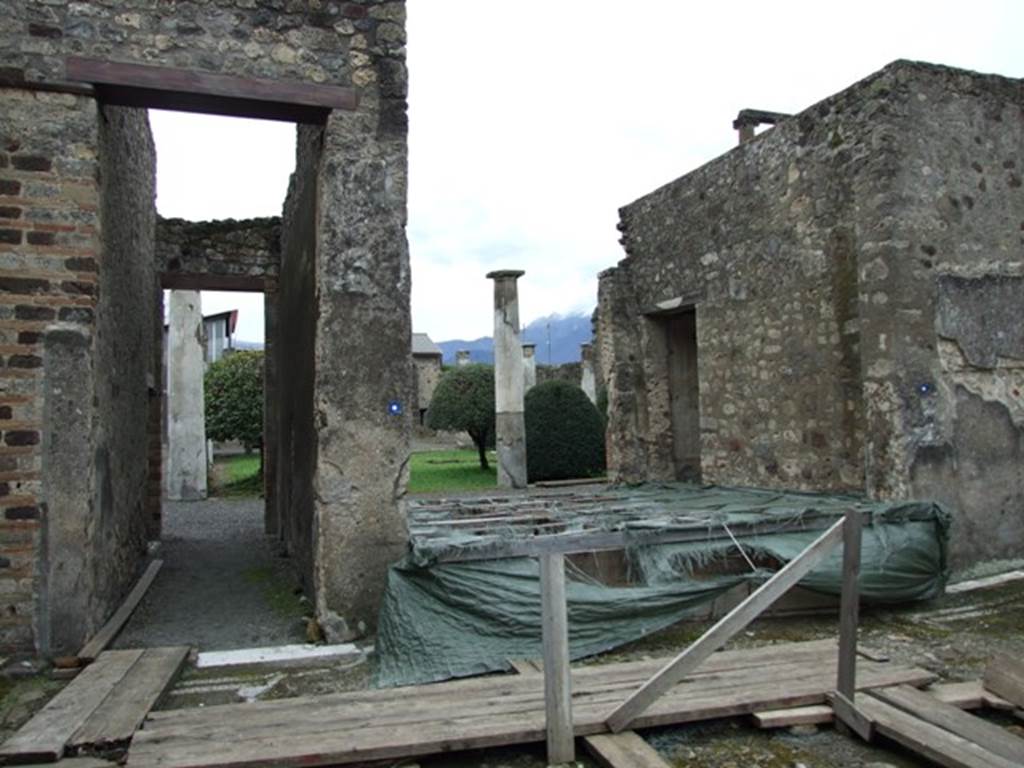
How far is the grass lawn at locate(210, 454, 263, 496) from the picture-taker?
60.2 feet

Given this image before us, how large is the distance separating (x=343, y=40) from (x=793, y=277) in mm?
4791

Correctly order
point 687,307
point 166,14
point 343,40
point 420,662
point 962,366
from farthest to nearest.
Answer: point 687,307 < point 962,366 < point 343,40 < point 166,14 < point 420,662

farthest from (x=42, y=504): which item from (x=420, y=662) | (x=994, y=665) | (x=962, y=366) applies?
(x=962, y=366)

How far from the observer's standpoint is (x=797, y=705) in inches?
162

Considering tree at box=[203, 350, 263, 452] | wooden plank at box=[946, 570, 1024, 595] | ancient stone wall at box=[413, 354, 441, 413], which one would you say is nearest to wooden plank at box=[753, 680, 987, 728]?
wooden plank at box=[946, 570, 1024, 595]

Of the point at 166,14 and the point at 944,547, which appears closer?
the point at 166,14

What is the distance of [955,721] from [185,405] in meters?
15.7

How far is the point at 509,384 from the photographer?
16453mm

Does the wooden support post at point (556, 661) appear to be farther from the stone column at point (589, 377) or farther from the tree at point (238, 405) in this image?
the stone column at point (589, 377)

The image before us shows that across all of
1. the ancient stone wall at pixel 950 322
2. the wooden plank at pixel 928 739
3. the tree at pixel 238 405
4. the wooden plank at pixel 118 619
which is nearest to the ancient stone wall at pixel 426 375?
the tree at pixel 238 405

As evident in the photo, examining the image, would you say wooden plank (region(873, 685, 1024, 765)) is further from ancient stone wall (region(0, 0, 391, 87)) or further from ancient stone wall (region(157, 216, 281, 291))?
ancient stone wall (region(157, 216, 281, 291))

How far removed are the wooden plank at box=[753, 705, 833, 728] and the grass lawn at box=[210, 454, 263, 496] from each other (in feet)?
49.8

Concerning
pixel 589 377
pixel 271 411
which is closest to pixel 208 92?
pixel 271 411

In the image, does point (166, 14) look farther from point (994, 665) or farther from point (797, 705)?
point (994, 665)
